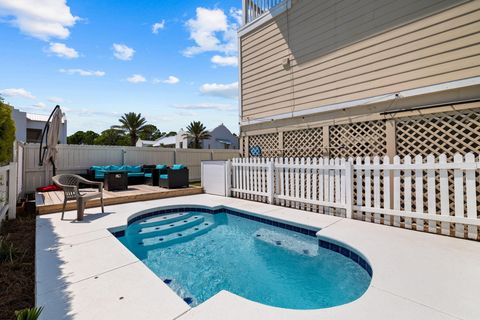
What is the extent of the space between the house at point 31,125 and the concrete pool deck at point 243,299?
55.6 ft

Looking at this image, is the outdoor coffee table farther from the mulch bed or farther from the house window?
the house window

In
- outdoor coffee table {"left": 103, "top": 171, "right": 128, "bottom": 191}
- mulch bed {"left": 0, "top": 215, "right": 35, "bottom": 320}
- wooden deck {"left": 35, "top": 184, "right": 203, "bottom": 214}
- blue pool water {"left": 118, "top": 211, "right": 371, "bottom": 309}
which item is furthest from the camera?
outdoor coffee table {"left": 103, "top": 171, "right": 128, "bottom": 191}

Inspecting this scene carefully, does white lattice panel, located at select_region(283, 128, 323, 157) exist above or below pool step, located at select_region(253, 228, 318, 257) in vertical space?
above

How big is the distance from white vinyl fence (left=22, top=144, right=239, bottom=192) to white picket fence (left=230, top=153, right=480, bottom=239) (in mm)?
6226

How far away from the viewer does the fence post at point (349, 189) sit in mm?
4609

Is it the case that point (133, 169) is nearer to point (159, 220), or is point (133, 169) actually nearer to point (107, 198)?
point (107, 198)

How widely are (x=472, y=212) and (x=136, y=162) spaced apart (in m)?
10.9

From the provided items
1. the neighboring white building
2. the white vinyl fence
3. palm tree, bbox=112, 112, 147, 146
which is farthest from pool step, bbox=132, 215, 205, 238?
the neighboring white building

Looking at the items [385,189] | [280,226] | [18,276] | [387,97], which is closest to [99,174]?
[18,276]

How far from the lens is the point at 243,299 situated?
2.02 meters

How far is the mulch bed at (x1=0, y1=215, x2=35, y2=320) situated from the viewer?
198cm

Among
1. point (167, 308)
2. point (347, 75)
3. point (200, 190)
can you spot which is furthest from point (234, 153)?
point (167, 308)

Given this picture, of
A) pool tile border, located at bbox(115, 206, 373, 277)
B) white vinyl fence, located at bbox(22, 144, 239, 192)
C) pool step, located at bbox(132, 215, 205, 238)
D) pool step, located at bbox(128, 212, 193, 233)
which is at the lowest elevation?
pool step, located at bbox(132, 215, 205, 238)

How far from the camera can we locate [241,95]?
8.38 metres
